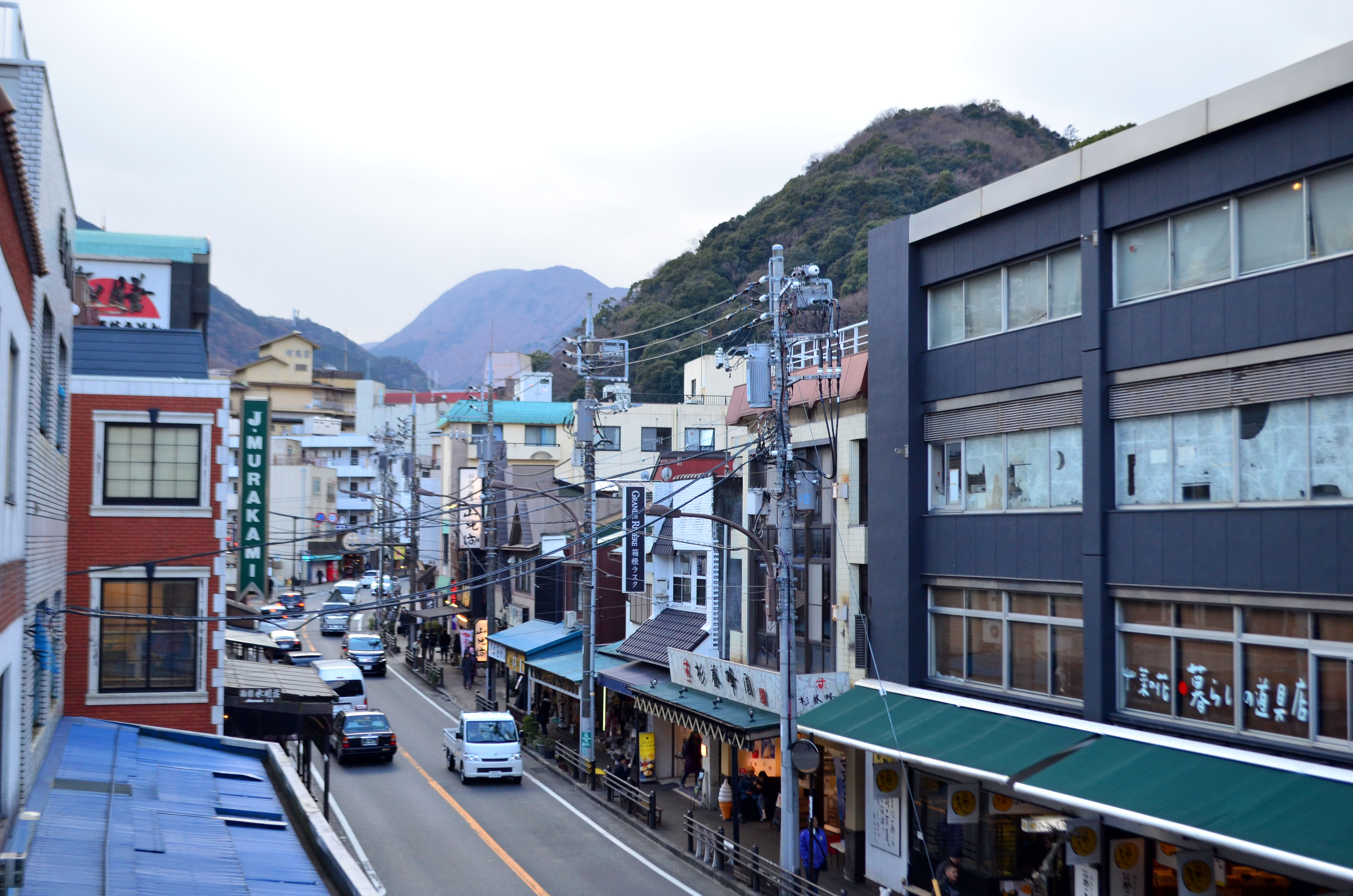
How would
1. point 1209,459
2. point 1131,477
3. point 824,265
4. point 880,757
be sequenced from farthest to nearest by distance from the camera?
point 824,265 < point 880,757 < point 1131,477 < point 1209,459

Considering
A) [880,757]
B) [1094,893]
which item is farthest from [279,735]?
[1094,893]

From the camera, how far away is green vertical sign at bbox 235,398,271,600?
2380cm

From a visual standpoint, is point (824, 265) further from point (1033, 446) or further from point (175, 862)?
point (175, 862)

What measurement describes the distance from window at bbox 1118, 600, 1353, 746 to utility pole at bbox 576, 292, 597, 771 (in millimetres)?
15803

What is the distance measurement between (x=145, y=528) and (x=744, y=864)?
41.7 ft

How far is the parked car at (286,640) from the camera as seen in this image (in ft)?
161

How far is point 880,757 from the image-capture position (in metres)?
21.4

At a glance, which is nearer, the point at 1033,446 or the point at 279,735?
the point at 1033,446

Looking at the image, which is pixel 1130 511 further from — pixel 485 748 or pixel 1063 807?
pixel 485 748

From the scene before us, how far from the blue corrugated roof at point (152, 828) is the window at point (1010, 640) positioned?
12.1 meters

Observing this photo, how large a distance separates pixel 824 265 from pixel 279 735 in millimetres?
59604

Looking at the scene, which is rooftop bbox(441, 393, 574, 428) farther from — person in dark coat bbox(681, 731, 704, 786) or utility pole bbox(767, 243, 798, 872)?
utility pole bbox(767, 243, 798, 872)

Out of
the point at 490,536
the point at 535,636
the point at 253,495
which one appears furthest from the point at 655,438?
the point at 253,495

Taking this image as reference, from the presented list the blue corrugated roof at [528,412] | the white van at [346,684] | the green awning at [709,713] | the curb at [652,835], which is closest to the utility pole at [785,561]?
the curb at [652,835]
